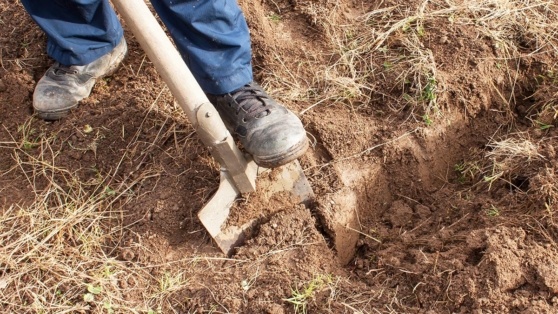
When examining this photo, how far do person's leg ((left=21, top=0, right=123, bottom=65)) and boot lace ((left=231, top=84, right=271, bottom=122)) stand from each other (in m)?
0.69

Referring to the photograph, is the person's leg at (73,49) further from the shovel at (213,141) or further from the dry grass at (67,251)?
the shovel at (213,141)

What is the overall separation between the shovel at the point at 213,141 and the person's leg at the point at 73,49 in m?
0.49

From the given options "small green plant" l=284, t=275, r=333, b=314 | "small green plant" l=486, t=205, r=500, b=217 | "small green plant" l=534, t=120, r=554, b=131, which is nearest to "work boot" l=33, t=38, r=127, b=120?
"small green plant" l=284, t=275, r=333, b=314

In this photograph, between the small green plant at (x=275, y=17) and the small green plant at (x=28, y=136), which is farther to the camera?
the small green plant at (x=275, y=17)

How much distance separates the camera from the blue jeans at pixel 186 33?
220 cm

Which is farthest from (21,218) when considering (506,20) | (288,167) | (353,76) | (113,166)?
(506,20)

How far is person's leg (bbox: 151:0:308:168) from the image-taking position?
2.18 m

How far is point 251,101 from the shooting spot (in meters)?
2.35

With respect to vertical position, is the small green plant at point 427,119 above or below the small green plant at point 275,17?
below

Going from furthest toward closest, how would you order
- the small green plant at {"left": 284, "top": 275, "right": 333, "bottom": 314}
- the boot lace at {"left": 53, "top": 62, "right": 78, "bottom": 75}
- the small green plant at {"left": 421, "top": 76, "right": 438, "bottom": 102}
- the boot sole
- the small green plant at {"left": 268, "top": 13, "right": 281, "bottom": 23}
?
the small green plant at {"left": 268, "top": 13, "right": 281, "bottom": 23} → the boot lace at {"left": 53, "top": 62, "right": 78, "bottom": 75} → the small green plant at {"left": 421, "top": 76, "right": 438, "bottom": 102} → the boot sole → the small green plant at {"left": 284, "top": 275, "right": 333, "bottom": 314}

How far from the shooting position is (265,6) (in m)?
3.04

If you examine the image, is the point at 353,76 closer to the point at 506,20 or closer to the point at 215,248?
the point at 506,20

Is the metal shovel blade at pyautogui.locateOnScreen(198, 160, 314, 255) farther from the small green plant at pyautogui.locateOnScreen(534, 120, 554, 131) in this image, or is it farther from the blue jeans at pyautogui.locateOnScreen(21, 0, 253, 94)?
the small green plant at pyautogui.locateOnScreen(534, 120, 554, 131)

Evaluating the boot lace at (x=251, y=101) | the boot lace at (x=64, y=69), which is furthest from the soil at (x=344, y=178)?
the boot lace at (x=251, y=101)
